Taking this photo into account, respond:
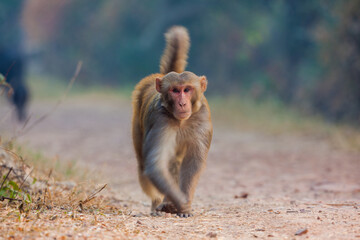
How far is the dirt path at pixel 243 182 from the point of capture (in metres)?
3.54

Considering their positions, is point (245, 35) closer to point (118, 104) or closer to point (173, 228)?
point (118, 104)

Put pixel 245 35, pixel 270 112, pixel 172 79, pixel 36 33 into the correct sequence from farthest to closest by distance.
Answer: pixel 36 33
pixel 245 35
pixel 270 112
pixel 172 79

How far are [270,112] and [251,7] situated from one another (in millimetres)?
7397

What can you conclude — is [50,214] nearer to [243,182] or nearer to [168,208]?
[168,208]

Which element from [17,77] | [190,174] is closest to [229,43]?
[17,77]

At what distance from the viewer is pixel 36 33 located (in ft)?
108

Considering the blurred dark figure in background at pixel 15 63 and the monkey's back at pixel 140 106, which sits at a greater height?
the blurred dark figure in background at pixel 15 63

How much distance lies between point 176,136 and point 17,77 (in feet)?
34.5

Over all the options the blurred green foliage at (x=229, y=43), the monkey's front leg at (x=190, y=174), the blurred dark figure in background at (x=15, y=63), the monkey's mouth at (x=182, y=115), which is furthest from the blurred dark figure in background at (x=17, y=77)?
the monkey's mouth at (x=182, y=115)

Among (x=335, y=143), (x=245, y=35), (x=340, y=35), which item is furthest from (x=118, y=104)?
(x=335, y=143)

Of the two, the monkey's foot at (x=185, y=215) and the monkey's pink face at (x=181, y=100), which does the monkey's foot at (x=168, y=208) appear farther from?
the monkey's pink face at (x=181, y=100)

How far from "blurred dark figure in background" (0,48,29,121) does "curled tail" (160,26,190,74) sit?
773 cm

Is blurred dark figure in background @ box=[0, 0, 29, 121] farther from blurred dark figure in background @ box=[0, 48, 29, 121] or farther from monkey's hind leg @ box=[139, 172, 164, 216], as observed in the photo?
monkey's hind leg @ box=[139, 172, 164, 216]


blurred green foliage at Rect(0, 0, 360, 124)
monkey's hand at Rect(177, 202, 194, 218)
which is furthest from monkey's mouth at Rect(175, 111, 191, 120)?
blurred green foliage at Rect(0, 0, 360, 124)
